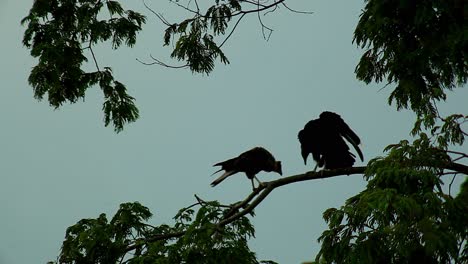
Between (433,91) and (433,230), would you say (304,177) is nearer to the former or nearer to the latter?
(433,91)

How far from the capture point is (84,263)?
583 centimetres

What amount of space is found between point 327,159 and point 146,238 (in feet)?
7.99

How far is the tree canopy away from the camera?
389 centimetres

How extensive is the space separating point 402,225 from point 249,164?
135 inches

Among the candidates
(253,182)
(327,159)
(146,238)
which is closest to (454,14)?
(327,159)

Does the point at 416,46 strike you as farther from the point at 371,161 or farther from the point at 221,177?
the point at 221,177

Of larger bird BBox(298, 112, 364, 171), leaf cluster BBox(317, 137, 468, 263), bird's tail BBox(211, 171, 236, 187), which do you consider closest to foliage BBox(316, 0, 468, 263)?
leaf cluster BBox(317, 137, 468, 263)

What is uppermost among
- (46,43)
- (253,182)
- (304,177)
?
(46,43)

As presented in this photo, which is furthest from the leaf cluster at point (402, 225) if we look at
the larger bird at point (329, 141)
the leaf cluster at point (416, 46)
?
the larger bird at point (329, 141)

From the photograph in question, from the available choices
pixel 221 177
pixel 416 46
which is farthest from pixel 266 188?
pixel 416 46

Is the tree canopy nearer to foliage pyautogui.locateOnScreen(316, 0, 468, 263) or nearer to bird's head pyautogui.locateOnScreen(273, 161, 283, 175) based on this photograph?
foliage pyautogui.locateOnScreen(316, 0, 468, 263)

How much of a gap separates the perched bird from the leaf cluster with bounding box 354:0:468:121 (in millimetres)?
1783

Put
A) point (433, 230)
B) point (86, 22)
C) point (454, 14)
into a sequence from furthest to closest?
point (86, 22)
point (454, 14)
point (433, 230)

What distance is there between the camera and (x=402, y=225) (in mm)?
3766
